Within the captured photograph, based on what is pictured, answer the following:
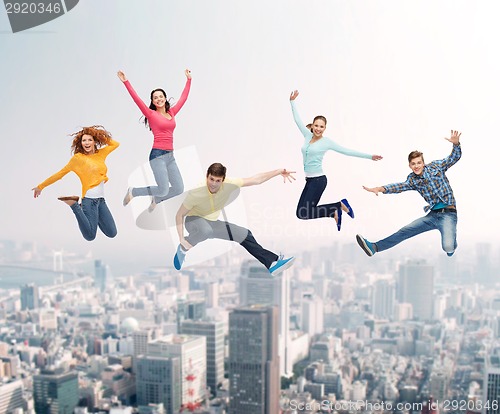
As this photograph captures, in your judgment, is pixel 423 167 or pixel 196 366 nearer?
pixel 423 167

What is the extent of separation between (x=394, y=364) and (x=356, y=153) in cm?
1167

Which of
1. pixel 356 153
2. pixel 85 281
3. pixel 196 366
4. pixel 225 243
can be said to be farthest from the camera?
pixel 85 281

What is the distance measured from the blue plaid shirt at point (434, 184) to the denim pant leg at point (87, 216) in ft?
3.90

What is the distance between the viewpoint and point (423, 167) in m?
2.64

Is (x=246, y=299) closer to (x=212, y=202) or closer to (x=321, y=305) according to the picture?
(x=321, y=305)

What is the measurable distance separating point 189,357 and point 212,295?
3.00 metres

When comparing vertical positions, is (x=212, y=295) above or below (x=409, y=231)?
below

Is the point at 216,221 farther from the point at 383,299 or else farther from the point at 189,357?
the point at 383,299

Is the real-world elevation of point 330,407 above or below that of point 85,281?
below

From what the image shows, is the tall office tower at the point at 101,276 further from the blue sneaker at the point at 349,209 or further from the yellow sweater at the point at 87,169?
the blue sneaker at the point at 349,209

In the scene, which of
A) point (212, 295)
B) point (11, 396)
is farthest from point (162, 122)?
point (212, 295)

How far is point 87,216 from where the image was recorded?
2.73 meters

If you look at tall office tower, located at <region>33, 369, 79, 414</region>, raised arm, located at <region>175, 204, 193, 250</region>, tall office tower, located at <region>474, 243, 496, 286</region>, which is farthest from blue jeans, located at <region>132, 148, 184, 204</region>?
tall office tower, located at <region>474, 243, 496, 286</region>

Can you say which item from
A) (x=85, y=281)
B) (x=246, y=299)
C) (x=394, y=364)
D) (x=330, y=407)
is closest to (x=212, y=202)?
(x=330, y=407)
